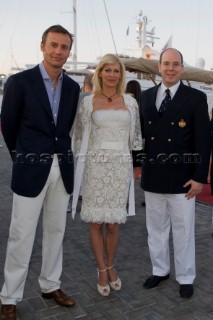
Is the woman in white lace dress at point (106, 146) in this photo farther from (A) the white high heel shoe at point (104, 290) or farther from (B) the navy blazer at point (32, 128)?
(B) the navy blazer at point (32, 128)

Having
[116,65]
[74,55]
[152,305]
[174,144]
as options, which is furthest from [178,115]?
[74,55]

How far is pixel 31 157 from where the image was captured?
2.87 m

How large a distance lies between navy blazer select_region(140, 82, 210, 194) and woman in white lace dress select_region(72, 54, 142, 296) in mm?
159

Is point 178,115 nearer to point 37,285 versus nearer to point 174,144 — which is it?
point 174,144

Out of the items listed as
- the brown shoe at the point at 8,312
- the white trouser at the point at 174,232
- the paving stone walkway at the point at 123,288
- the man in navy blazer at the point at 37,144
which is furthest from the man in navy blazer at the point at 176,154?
the brown shoe at the point at 8,312

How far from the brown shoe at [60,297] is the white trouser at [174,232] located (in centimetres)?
96

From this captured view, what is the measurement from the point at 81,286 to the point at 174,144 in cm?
167

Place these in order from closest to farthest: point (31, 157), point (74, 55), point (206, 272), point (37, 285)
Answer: point (31, 157), point (37, 285), point (206, 272), point (74, 55)

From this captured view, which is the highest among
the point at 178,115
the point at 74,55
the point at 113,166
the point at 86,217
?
the point at 74,55

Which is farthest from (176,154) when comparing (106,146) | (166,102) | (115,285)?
(115,285)

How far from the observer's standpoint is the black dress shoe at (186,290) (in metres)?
3.44

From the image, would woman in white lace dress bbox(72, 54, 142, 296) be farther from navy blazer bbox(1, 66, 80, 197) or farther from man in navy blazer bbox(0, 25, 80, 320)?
navy blazer bbox(1, 66, 80, 197)

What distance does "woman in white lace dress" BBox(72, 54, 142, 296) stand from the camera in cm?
329

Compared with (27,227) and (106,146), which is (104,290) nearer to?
(27,227)
